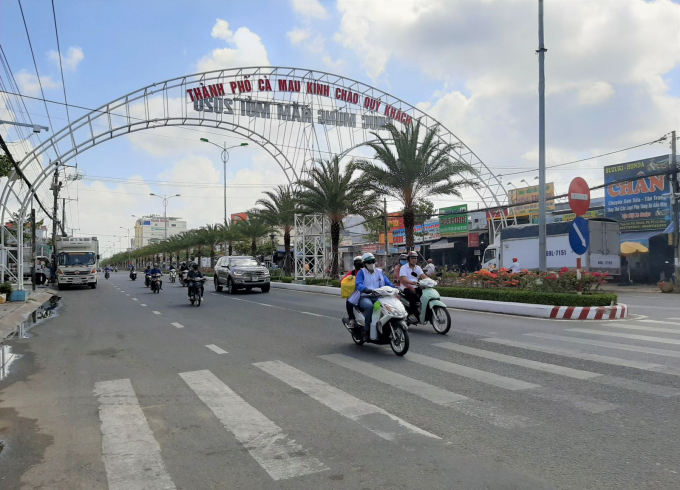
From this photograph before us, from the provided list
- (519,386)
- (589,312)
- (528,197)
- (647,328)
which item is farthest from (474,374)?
(528,197)

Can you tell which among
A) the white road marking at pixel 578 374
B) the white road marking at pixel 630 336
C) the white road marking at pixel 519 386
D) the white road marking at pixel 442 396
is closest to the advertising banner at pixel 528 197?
the white road marking at pixel 630 336

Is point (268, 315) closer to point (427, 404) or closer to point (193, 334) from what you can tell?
point (193, 334)

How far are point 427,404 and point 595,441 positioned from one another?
1690 mm

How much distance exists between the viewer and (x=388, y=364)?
7.68 m

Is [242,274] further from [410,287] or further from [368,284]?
[368,284]

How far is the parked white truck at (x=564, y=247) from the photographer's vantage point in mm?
26234

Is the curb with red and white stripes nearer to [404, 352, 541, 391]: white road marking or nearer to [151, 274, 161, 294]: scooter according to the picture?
[404, 352, 541, 391]: white road marking

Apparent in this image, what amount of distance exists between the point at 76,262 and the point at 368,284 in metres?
31.3

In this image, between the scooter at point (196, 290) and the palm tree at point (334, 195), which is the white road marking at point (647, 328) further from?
the palm tree at point (334, 195)

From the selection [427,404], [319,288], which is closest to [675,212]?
[319,288]

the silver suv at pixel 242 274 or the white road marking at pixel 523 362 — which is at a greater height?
the silver suv at pixel 242 274

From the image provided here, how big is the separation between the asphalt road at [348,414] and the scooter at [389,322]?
26 cm

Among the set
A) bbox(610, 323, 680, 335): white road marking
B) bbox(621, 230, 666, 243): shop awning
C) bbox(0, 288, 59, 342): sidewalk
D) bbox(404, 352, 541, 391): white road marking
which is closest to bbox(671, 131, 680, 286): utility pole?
bbox(621, 230, 666, 243): shop awning

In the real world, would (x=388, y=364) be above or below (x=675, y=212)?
below
